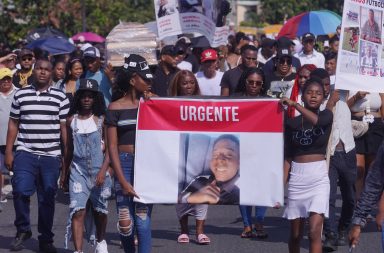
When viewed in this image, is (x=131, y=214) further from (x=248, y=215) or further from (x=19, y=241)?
(x=248, y=215)

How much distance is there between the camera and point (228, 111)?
8.90 m

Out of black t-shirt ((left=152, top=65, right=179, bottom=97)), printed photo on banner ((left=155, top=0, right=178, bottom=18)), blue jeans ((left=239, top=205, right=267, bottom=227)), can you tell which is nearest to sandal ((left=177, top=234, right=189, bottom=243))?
blue jeans ((left=239, top=205, right=267, bottom=227))

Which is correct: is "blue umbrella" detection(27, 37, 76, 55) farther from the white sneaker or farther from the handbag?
the white sneaker

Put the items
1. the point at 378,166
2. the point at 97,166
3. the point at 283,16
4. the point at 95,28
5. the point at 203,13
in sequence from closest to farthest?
the point at 378,166 < the point at 97,166 < the point at 203,13 < the point at 95,28 < the point at 283,16

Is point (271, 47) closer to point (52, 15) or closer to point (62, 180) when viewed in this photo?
point (62, 180)

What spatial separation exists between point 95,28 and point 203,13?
805 inches

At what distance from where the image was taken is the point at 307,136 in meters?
8.99

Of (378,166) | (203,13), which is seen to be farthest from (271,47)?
(378,166)

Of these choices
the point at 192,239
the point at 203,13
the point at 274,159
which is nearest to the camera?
the point at 274,159

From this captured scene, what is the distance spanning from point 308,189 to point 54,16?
2423 centimetres

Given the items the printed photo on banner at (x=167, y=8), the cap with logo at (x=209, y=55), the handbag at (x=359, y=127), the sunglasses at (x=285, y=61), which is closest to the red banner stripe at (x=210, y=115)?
the handbag at (x=359, y=127)

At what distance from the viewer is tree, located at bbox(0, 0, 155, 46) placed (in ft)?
102

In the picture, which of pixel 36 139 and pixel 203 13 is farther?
pixel 203 13

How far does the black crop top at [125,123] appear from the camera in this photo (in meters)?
8.67
